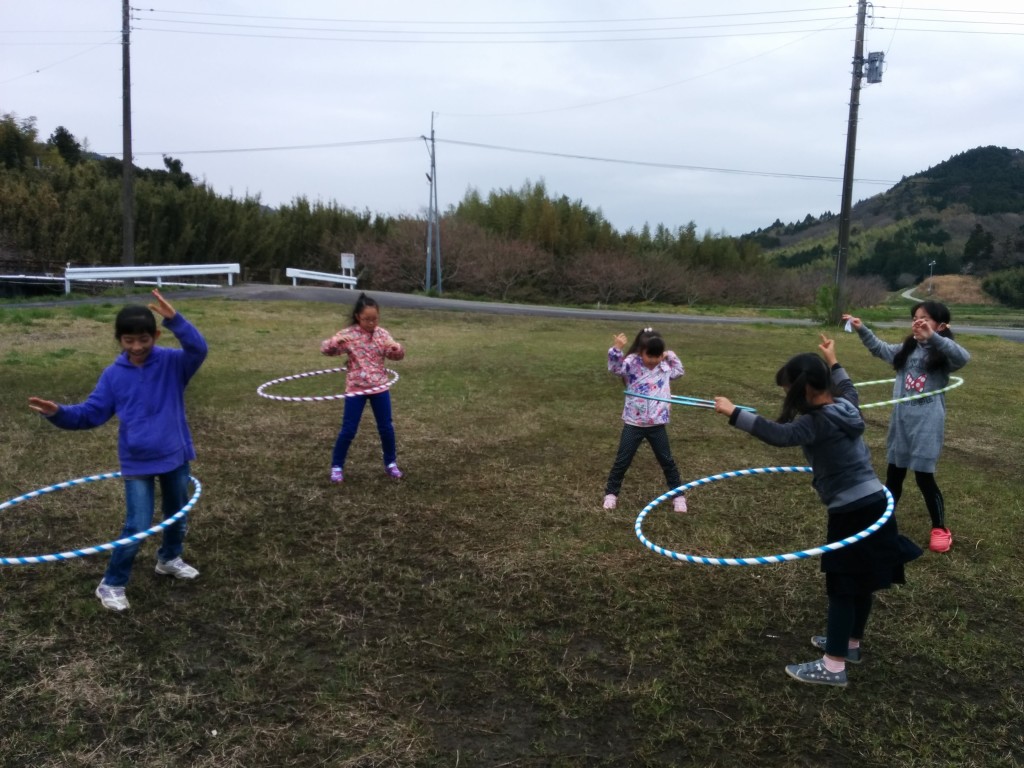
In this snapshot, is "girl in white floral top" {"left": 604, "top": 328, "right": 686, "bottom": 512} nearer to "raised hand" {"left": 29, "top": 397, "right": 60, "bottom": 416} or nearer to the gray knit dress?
the gray knit dress

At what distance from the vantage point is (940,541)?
534 cm

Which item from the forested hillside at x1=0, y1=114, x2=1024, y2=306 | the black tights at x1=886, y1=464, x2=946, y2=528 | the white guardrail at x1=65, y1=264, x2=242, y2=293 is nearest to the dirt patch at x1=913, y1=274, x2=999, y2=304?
the forested hillside at x1=0, y1=114, x2=1024, y2=306

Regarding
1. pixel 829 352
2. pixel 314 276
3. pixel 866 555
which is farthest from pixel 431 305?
pixel 866 555

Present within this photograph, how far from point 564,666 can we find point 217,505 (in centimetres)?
345

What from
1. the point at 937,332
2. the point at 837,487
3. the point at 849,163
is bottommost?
the point at 837,487

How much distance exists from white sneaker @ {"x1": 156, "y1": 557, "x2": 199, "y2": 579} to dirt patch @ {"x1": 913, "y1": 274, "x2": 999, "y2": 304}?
5960 cm

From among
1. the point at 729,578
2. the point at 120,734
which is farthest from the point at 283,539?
the point at 729,578

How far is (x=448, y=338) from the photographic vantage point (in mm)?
18234

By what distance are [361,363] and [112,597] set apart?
9.40 feet

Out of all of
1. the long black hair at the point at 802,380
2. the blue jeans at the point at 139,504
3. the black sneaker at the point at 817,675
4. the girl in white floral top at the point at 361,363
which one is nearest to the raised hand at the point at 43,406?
the blue jeans at the point at 139,504

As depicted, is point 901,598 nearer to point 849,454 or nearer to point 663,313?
point 849,454

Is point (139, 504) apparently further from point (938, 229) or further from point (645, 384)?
point (938, 229)

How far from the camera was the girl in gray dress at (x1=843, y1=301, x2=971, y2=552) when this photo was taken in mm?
5230

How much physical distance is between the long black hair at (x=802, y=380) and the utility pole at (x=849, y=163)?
849 inches
